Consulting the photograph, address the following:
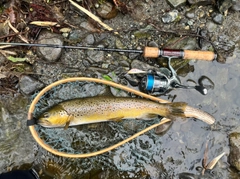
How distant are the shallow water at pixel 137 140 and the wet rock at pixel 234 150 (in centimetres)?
7

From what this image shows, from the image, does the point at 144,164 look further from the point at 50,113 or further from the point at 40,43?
the point at 40,43

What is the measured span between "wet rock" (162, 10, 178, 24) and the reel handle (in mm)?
539

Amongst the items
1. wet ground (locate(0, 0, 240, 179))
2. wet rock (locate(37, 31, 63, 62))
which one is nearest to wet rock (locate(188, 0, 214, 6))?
wet ground (locate(0, 0, 240, 179))

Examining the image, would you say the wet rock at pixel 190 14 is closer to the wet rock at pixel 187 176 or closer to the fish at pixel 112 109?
the fish at pixel 112 109

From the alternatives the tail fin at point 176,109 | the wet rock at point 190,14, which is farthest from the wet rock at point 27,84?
the wet rock at point 190,14

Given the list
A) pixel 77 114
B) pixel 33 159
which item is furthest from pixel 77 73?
pixel 33 159

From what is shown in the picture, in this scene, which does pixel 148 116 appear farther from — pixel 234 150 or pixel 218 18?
pixel 218 18

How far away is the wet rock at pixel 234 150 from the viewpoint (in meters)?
3.66

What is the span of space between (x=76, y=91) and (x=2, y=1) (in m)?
1.41

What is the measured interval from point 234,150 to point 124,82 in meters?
1.72

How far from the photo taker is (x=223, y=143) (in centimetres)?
378

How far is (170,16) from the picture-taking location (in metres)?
3.61

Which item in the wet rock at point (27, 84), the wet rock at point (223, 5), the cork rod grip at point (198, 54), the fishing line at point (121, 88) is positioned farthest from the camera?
the wet rock at point (223, 5)

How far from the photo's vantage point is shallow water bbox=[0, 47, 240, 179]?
11.6 ft
